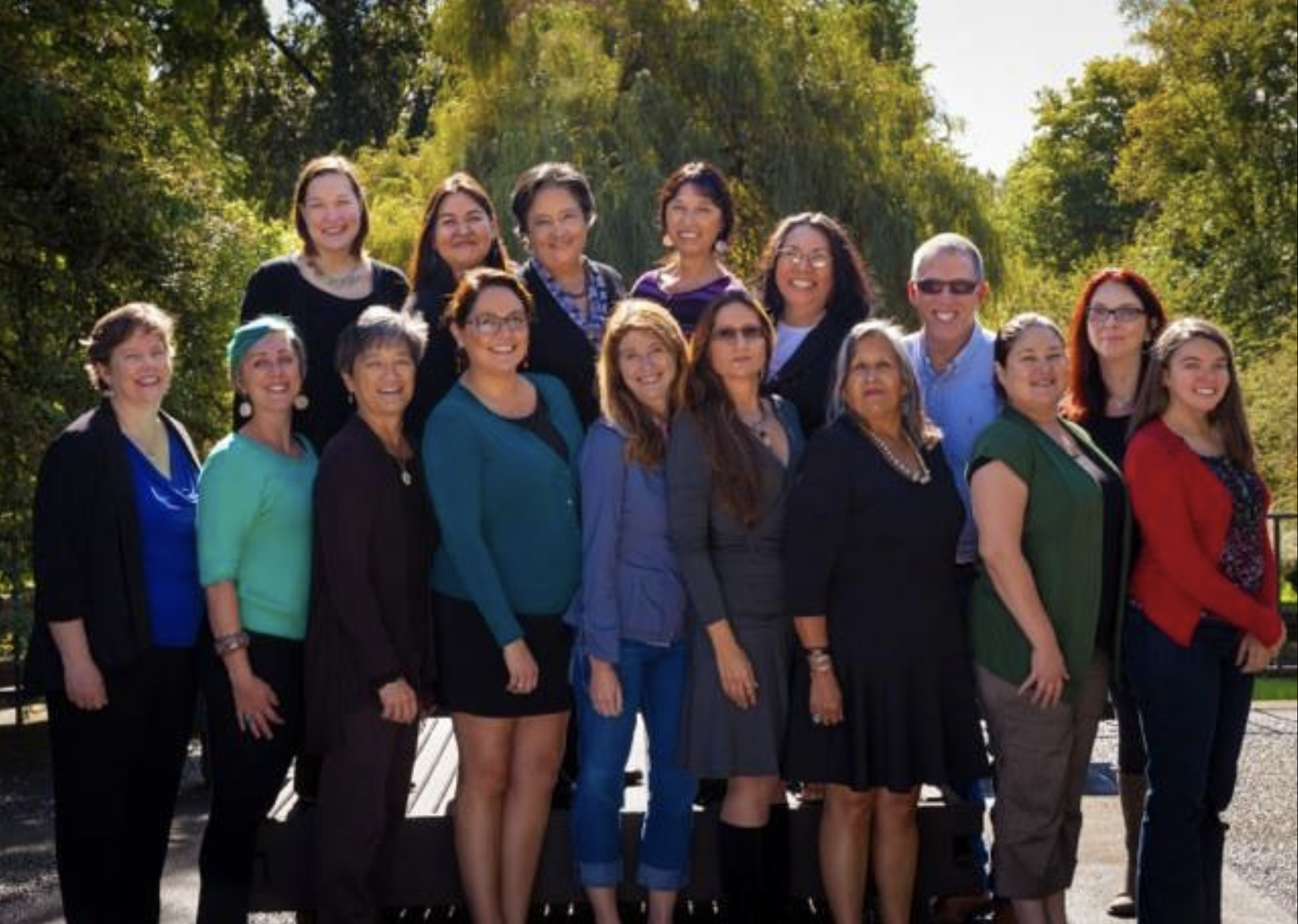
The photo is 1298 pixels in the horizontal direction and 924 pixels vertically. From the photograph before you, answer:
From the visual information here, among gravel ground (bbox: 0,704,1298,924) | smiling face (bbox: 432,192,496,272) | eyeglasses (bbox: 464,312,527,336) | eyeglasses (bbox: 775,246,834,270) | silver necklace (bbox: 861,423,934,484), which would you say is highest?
smiling face (bbox: 432,192,496,272)

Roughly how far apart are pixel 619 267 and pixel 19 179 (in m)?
7.53

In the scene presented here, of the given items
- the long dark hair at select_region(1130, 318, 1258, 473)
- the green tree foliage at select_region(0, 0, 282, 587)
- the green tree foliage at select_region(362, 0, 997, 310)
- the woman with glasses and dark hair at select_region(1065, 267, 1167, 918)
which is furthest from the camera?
the green tree foliage at select_region(362, 0, 997, 310)

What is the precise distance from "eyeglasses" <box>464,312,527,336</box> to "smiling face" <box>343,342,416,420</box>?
0.70ft

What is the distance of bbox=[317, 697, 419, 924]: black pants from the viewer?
485cm

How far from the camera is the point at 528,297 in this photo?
5090 mm

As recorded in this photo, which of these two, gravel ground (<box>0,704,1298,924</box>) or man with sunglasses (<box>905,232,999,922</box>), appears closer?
man with sunglasses (<box>905,232,999,922</box>)

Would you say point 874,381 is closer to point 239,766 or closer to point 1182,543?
point 1182,543

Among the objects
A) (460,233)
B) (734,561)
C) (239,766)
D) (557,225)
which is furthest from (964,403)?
(239,766)

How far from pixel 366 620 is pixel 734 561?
1.04 meters

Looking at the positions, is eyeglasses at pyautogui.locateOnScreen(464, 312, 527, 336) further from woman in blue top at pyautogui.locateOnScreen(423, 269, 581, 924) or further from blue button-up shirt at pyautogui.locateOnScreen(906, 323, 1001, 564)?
blue button-up shirt at pyautogui.locateOnScreen(906, 323, 1001, 564)

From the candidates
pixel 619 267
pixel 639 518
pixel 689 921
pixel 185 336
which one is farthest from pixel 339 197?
pixel 619 267

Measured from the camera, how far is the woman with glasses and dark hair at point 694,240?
5645mm

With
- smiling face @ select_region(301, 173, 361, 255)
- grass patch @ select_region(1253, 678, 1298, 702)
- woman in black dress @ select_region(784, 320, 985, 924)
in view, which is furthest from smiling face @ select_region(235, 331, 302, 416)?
grass patch @ select_region(1253, 678, 1298, 702)

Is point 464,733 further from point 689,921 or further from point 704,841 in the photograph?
point 689,921
